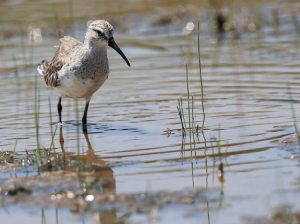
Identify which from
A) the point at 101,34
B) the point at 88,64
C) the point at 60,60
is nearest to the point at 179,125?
the point at 88,64

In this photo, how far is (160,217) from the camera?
405cm

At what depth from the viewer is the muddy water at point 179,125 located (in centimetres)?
436

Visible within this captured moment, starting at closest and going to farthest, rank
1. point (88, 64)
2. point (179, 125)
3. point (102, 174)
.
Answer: point (102, 174) → point (179, 125) → point (88, 64)

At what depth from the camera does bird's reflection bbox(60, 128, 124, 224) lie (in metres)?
4.12

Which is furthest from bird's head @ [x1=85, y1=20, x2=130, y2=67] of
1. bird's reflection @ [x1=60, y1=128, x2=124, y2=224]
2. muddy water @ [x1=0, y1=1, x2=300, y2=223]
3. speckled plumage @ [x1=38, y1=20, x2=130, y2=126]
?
bird's reflection @ [x1=60, y1=128, x2=124, y2=224]

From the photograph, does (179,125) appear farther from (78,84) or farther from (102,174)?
(102,174)

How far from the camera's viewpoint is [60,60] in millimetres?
7691

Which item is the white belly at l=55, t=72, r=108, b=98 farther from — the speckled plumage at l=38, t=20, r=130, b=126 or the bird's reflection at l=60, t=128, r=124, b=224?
the bird's reflection at l=60, t=128, r=124, b=224

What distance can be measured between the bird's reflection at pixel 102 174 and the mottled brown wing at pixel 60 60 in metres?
1.58

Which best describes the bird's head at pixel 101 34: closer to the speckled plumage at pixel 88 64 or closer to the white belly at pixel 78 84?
the speckled plumage at pixel 88 64

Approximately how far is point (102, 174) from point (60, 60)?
3.04 meters

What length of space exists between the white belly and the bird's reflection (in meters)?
1.08

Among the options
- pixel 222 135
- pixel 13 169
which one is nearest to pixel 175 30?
pixel 222 135

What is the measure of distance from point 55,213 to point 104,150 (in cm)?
179
